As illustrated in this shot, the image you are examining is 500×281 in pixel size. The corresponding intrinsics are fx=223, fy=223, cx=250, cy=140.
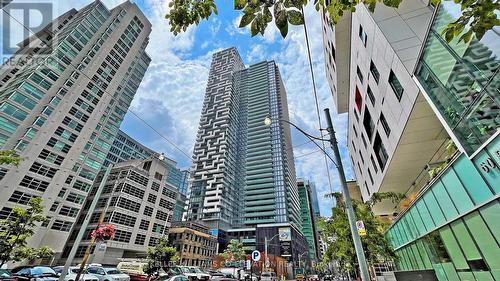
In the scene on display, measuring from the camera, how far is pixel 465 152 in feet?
27.3

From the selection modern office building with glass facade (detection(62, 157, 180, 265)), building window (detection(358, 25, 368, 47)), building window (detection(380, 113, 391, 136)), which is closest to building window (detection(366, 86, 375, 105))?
building window (detection(380, 113, 391, 136))

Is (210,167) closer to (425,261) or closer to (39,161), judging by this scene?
(39,161)

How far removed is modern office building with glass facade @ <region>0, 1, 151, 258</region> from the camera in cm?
4334

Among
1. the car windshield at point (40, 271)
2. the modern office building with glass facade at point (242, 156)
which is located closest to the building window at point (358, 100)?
Answer: the car windshield at point (40, 271)

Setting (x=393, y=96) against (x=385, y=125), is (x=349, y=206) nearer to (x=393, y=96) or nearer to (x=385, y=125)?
(x=393, y=96)

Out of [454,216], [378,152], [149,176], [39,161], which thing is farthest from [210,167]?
[454,216]

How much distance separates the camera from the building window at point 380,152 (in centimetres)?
1767

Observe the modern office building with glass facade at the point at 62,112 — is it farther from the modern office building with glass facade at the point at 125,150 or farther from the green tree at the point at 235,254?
the green tree at the point at 235,254

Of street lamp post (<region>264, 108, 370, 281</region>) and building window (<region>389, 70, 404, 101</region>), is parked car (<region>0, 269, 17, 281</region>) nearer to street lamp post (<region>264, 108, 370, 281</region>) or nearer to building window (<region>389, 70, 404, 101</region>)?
street lamp post (<region>264, 108, 370, 281</region>)

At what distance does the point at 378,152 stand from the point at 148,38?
9559 centimetres

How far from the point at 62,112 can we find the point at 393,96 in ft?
212

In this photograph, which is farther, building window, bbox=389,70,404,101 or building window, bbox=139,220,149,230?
building window, bbox=139,220,149,230

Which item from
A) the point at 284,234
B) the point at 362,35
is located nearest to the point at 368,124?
the point at 362,35

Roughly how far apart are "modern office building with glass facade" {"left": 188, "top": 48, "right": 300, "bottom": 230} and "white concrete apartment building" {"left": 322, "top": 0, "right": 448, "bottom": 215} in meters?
96.0
